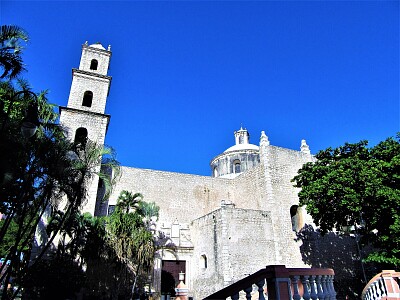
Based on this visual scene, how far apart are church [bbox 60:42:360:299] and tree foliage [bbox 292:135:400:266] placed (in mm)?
3572

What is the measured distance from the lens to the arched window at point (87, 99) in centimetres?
2228

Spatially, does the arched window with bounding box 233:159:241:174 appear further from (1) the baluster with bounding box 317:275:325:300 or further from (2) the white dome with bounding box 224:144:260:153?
Answer: (1) the baluster with bounding box 317:275:325:300

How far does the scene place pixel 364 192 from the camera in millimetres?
15109

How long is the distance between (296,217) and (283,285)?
18068mm

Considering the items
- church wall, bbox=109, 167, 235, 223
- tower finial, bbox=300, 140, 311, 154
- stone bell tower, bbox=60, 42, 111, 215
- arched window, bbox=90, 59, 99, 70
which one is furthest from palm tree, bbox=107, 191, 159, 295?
tower finial, bbox=300, 140, 311, 154

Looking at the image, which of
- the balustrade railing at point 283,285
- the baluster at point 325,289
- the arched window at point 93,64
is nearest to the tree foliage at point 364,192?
the baluster at point 325,289

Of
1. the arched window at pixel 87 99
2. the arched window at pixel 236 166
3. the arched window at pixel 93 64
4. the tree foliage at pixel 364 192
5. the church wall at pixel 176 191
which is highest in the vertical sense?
the arched window at pixel 93 64

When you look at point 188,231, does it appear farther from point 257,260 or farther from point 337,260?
point 337,260

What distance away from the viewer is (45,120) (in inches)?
467

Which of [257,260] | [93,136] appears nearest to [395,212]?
[257,260]

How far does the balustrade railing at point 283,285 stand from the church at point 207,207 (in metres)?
11.7

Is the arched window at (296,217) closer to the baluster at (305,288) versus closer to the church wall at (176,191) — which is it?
the church wall at (176,191)

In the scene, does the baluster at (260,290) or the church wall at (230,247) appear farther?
the church wall at (230,247)

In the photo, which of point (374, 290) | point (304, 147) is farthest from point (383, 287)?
point (304, 147)
